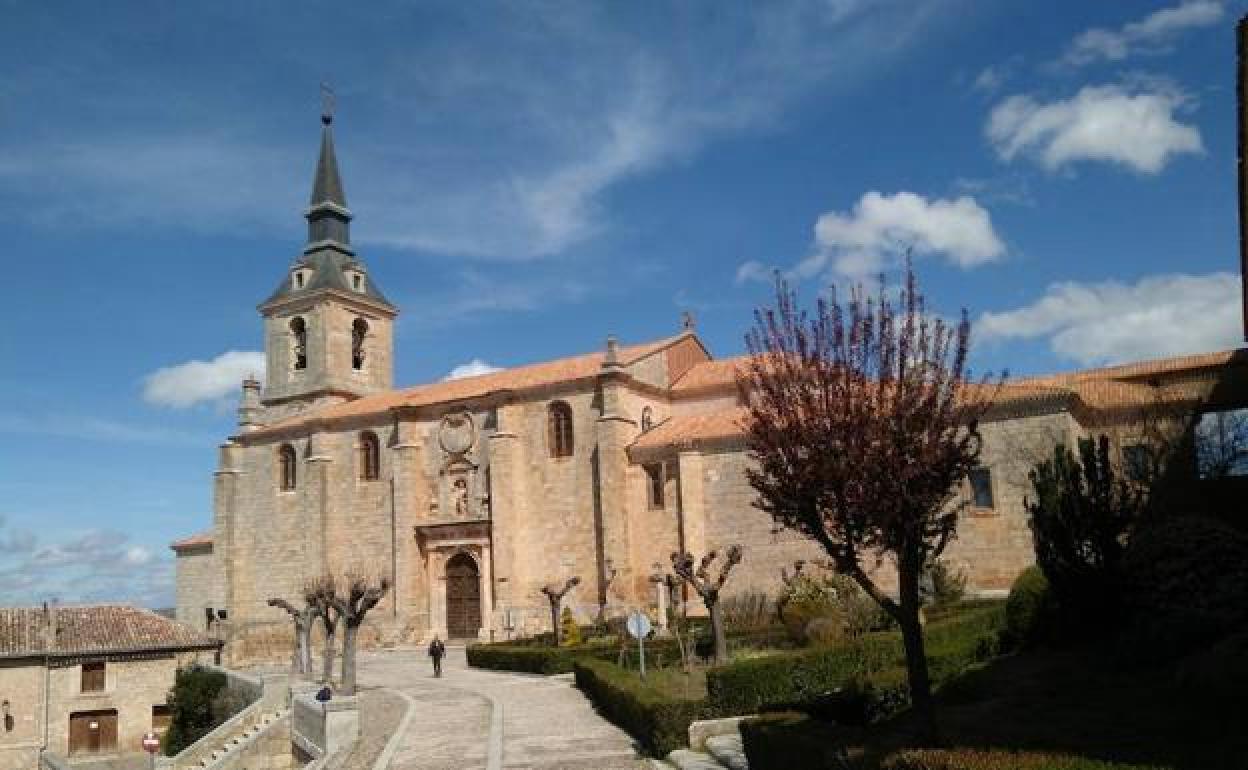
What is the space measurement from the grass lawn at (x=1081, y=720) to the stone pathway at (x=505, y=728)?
15.6 feet

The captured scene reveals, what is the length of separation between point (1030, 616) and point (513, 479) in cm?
2276

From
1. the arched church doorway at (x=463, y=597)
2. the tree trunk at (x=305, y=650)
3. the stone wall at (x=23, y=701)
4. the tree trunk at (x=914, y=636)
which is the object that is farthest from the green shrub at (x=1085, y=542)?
the stone wall at (x=23, y=701)

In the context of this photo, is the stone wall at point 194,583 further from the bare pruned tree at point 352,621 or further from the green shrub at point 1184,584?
the green shrub at point 1184,584

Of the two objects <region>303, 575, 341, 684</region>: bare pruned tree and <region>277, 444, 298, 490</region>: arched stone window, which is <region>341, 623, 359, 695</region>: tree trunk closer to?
<region>303, 575, 341, 684</region>: bare pruned tree

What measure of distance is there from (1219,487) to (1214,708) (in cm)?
2050

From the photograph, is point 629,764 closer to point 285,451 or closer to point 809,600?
point 809,600

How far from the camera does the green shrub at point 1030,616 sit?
52.2 ft

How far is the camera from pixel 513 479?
3653 cm

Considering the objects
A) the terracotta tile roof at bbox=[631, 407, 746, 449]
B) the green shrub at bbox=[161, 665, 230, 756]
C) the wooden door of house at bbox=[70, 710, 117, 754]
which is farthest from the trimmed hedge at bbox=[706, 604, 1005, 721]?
the wooden door of house at bbox=[70, 710, 117, 754]

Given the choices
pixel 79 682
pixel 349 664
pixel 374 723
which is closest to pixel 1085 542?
pixel 374 723

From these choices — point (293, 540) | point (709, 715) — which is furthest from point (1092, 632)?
point (293, 540)

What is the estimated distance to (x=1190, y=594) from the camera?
14.0m

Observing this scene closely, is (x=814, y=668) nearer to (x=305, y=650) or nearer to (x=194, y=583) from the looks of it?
(x=305, y=650)

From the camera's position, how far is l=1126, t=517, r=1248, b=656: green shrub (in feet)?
42.7
